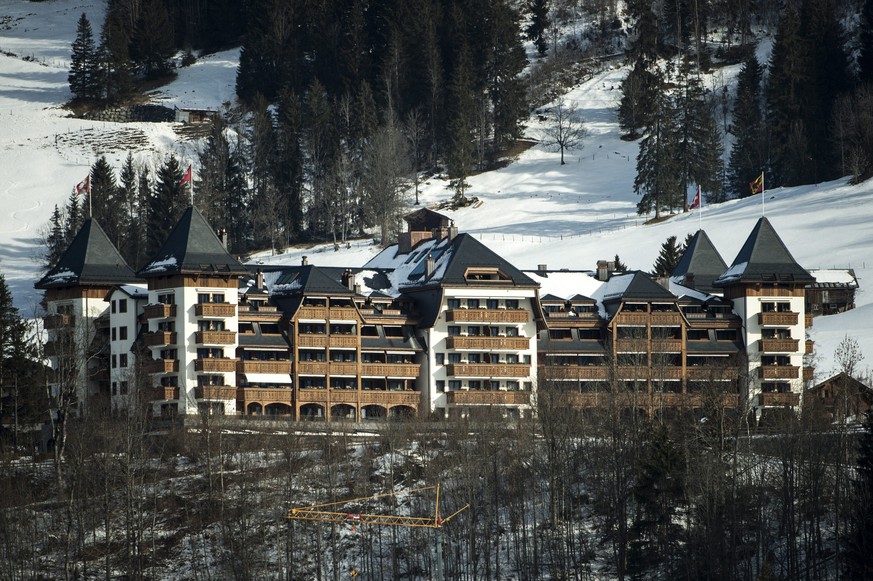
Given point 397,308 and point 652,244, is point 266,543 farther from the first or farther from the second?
point 652,244

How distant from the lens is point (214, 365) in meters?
99.0

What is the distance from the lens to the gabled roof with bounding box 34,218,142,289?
106312mm

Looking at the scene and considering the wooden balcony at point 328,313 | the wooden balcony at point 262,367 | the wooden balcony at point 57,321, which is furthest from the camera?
the wooden balcony at point 57,321

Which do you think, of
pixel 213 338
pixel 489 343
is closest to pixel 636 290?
pixel 489 343

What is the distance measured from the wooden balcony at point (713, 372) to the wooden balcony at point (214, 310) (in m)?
30.3

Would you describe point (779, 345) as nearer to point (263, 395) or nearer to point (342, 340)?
point (342, 340)

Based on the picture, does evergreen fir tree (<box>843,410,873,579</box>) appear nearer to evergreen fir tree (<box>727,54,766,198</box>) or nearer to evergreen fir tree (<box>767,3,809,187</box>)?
evergreen fir tree (<box>767,3,809,187</box>)

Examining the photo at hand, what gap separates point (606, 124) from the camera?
191m

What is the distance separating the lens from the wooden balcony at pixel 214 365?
98.9m

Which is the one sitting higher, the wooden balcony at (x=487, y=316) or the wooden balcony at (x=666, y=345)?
the wooden balcony at (x=487, y=316)

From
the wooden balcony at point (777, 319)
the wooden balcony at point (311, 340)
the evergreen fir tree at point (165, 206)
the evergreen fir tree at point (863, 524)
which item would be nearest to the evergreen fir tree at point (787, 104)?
the wooden balcony at point (777, 319)

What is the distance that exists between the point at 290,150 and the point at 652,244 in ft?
147

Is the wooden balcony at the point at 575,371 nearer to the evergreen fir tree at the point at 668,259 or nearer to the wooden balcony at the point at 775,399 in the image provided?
the wooden balcony at the point at 775,399

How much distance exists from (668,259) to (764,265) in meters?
17.0
